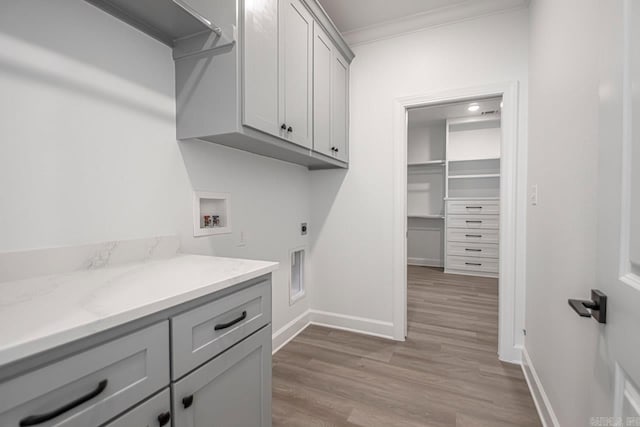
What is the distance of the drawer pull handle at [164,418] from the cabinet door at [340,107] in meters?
1.96

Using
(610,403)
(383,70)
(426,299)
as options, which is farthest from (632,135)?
(426,299)

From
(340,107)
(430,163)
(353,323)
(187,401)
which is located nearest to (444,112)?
(430,163)

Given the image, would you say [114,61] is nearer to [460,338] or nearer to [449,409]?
[449,409]

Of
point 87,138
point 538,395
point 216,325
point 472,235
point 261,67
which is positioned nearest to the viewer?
point 216,325

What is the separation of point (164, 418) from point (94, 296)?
39 cm

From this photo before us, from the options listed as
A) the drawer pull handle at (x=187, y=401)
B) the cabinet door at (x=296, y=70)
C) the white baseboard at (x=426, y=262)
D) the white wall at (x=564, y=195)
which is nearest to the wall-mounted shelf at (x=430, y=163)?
the white baseboard at (x=426, y=262)

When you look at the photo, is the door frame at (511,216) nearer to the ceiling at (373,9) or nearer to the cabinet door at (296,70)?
the ceiling at (373,9)

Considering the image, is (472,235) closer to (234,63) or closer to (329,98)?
(329,98)

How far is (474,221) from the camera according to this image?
4.56 metres

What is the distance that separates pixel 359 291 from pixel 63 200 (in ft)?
7.20

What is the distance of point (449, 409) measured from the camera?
161 cm

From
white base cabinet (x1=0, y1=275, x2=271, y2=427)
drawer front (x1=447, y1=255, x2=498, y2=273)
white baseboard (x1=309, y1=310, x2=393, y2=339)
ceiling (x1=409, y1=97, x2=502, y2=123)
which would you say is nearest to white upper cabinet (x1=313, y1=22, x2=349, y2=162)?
white base cabinet (x1=0, y1=275, x2=271, y2=427)

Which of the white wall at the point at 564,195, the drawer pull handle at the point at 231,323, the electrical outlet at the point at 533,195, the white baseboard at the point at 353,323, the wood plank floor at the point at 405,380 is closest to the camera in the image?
the drawer pull handle at the point at 231,323

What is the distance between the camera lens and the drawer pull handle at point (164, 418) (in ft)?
2.46
